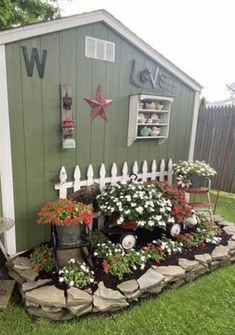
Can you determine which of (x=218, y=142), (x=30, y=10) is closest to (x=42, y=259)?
(x=218, y=142)

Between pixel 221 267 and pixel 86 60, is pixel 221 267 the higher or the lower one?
the lower one

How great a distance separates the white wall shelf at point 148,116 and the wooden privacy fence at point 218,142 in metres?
2.77

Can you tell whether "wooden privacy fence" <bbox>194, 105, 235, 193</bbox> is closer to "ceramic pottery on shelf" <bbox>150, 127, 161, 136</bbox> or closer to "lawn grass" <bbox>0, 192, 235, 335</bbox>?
"ceramic pottery on shelf" <bbox>150, 127, 161, 136</bbox>

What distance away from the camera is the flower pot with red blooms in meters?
2.15

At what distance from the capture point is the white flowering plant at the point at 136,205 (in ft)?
8.36

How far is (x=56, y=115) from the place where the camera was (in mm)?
2473

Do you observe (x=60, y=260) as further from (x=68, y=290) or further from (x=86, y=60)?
(x=86, y=60)

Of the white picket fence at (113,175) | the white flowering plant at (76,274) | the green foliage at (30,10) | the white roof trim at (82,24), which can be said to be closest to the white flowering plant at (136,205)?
the white picket fence at (113,175)

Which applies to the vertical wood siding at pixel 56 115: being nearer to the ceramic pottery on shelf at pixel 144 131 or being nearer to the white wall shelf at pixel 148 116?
the white wall shelf at pixel 148 116

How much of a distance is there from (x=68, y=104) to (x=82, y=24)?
86cm

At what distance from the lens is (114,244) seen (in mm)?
2592

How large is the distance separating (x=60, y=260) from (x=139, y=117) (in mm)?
1995

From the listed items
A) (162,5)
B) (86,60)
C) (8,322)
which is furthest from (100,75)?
(162,5)

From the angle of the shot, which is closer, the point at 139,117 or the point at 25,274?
the point at 25,274
